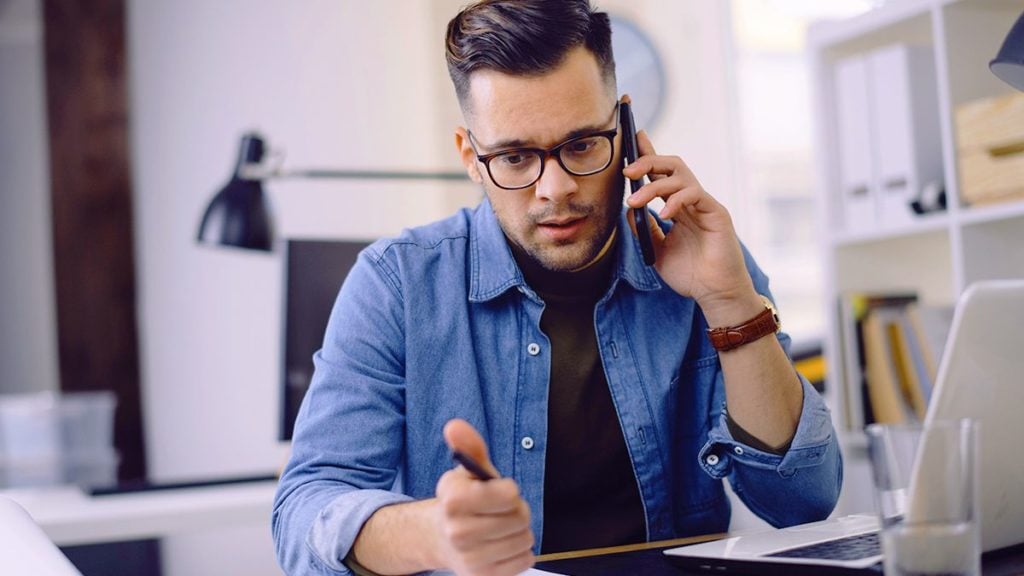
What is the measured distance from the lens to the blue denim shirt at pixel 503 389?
1.17 metres

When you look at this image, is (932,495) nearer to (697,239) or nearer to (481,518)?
(481,518)

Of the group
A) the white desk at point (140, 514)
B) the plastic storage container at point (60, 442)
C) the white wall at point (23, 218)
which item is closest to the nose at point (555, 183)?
the white desk at point (140, 514)

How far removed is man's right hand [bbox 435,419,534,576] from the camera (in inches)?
30.5

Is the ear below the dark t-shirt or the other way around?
the other way around

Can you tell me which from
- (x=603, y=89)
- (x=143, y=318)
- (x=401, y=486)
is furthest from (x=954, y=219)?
(x=143, y=318)

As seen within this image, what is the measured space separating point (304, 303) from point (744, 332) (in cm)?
104

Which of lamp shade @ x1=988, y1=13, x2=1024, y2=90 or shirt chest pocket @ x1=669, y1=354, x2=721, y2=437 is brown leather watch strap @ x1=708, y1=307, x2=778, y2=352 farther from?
lamp shade @ x1=988, y1=13, x2=1024, y2=90

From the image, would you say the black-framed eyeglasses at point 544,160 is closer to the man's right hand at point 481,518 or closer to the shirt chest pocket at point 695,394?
the shirt chest pocket at point 695,394

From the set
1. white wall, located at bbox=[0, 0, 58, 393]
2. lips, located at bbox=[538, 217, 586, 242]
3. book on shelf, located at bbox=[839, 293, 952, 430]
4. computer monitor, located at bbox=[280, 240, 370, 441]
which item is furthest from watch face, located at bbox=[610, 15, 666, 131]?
white wall, located at bbox=[0, 0, 58, 393]

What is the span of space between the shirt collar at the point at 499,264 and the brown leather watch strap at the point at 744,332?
157 millimetres

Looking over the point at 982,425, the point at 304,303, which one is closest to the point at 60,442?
the point at 304,303

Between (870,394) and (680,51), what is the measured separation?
1.60 meters

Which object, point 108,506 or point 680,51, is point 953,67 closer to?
point 680,51

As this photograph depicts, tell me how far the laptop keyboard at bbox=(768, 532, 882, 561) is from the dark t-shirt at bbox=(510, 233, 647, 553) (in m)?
0.35
